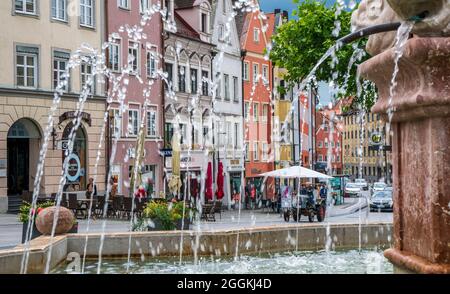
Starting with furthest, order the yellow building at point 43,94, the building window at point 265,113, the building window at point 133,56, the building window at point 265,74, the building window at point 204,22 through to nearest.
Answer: the building window at point 265,113, the building window at point 265,74, the building window at point 204,22, the building window at point 133,56, the yellow building at point 43,94

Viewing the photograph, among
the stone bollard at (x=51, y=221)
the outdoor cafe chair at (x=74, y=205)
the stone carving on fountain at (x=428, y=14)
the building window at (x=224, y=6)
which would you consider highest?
→ the building window at (x=224, y=6)

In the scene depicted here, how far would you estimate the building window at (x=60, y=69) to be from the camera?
3472cm

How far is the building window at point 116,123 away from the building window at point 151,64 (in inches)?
142

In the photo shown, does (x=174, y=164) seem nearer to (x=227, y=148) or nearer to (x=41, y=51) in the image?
(x=41, y=51)

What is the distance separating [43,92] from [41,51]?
1.79 m

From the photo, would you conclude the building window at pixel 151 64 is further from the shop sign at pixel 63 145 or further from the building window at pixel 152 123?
the shop sign at pixel 63 145

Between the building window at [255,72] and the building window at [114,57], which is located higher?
the building window at [255,72]

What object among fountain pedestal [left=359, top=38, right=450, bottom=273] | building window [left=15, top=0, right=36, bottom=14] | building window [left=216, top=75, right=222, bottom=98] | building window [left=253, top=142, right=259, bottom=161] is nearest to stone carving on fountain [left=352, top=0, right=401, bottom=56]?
fountain pedestal [left=359, top=38, right=450, bottom=273]

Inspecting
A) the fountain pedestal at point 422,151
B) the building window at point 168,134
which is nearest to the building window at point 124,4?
the building window at point 168,134

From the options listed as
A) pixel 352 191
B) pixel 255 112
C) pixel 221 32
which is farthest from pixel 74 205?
pixel 352 191

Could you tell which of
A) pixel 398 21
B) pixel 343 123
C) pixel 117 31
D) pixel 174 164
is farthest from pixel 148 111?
pixel 343 123

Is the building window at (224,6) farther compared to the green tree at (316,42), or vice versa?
the building window at (224,6)

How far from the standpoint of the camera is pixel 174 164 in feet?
102
